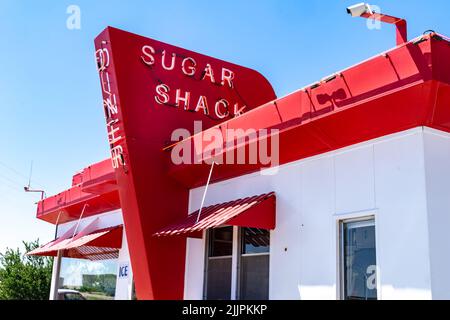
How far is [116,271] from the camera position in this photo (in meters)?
14.1

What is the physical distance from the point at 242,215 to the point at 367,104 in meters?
2.80

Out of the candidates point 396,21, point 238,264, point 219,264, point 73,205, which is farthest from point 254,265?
point 73,205

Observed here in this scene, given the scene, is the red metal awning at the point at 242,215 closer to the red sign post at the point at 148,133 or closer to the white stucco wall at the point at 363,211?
the white stucco wall at the point at 363,211

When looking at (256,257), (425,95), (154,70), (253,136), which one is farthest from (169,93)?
(425,95)

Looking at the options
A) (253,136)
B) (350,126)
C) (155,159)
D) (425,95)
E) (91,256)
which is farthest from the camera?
(91,256)

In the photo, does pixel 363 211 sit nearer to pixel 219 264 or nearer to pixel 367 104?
pixel 367 104

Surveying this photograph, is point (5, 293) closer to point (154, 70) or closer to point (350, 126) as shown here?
point (154, 70)

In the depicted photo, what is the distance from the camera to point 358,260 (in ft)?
24.3

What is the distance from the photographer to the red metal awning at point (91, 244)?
1361 cm

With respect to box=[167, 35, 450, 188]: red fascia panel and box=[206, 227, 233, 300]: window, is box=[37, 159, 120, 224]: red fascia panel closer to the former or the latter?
box=[206, 227, 233, 300]: window

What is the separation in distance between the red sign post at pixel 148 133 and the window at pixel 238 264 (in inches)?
33.1

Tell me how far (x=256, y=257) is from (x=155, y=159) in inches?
120

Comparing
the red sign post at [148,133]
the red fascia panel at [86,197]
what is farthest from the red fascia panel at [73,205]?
the red sign post at [148,133]
